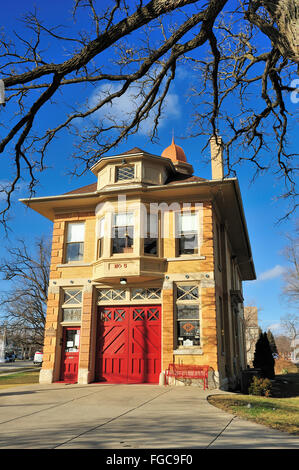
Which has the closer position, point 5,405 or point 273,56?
point 273,56

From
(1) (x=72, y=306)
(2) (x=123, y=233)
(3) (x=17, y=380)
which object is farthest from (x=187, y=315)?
(3) (x=17, y=380)

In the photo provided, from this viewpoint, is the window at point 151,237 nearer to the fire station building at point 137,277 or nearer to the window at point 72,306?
the fire station building at point 137,277

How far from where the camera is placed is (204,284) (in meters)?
15.1

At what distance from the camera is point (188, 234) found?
16094mm

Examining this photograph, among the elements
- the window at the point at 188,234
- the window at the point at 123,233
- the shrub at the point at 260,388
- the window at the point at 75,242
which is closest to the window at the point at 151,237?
the window at the point at 123,233

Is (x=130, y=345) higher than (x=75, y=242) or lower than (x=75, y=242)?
lower

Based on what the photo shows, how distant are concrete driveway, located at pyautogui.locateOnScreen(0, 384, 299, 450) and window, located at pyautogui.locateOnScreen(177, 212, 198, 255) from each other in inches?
240

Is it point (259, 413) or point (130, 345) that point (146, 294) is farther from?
point (259, 413)

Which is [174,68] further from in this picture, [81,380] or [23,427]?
[81,380]

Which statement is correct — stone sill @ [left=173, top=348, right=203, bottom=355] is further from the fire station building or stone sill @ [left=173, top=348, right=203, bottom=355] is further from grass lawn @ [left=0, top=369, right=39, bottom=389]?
grass lawn @ [left=0, top=369, right=39, bottom=389]

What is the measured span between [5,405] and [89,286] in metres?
6.85

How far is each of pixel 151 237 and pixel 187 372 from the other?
18.3ft

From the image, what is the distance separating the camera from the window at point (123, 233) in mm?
16219
